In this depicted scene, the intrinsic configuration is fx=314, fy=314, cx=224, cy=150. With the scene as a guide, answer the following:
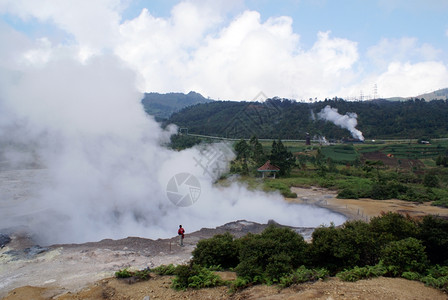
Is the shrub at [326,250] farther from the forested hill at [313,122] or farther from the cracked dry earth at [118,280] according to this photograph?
the forested hill at [313,122]

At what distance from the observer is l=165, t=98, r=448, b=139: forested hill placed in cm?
7206

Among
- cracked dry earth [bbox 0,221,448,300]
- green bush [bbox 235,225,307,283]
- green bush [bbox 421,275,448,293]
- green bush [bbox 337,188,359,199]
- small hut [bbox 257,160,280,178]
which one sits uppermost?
small hut [bbox 257,160,280,178]

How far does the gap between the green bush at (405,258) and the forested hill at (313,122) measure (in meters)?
59.5

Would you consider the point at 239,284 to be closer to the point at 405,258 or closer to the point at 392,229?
the point at 405,258

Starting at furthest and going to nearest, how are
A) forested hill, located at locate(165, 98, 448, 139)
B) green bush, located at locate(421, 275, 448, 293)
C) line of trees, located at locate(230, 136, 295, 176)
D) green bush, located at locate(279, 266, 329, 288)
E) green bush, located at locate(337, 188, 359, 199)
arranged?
forested hill, located at locate(165, 98, 448, 139), line of trees, located at locate(230, 136, 295, 176), green bush, located at locate(337, 188, 359, 199), green bush, located at locate(279, 266, 329, 288), green bush, located at locate(421, 275, 448, 293)

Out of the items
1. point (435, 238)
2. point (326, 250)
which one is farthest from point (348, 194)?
point (326, 250)

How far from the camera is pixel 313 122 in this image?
8131 centimetres

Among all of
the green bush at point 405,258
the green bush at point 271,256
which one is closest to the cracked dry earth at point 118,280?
the green bush at point 271,256

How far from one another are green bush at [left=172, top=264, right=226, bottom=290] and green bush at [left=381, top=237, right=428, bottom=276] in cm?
473

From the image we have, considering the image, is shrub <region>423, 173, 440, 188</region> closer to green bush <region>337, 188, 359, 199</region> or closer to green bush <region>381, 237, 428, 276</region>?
green bush <region>337, 188, 359, 199</region>

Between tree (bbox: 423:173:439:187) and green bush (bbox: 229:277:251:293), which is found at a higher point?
green bush (bbox: 229:277:251:293)

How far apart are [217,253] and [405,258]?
5603 millimetres

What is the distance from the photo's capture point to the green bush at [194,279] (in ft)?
28.2

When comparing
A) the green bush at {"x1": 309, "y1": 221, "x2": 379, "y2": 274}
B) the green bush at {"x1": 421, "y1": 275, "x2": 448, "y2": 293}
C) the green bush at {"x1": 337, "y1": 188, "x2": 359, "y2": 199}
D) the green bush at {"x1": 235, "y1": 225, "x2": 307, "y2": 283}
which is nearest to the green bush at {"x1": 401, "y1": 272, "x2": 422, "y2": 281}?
the green bush at {"x1": 421, "y1": 275, "x2": 448, "y2": 293}
